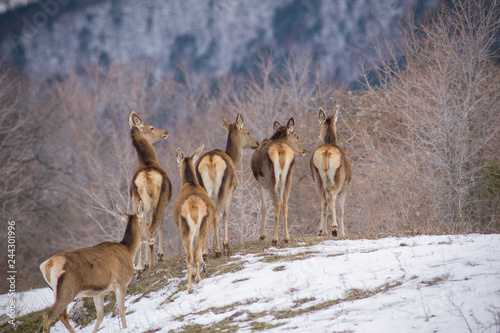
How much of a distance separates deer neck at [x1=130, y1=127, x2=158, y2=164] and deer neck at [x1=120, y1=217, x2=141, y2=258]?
109 inches

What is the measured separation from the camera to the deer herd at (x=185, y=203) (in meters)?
7.62

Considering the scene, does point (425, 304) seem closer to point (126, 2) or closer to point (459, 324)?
point (459, 324)

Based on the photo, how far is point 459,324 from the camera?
5242mm

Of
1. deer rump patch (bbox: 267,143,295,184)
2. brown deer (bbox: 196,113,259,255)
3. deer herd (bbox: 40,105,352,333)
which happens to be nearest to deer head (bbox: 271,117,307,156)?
deer herd (bbox: 40,105,352,333)

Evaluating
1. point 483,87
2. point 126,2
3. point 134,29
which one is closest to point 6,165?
point 483,87

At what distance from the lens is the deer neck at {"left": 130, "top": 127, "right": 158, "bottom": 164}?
11773 millimetres

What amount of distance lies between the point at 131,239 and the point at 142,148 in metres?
3.33

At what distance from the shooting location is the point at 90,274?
7.69m

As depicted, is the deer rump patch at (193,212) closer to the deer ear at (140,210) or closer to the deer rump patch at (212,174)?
the deer ear at (140,210)

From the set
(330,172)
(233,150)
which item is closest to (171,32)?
(233,150)

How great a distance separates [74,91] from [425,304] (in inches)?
2011

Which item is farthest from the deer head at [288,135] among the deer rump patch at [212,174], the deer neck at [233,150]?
the deer rump patch at [212,174]

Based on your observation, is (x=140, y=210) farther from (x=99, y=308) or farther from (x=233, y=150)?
(x=233, y=150)

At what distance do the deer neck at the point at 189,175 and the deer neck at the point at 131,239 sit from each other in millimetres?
1319
